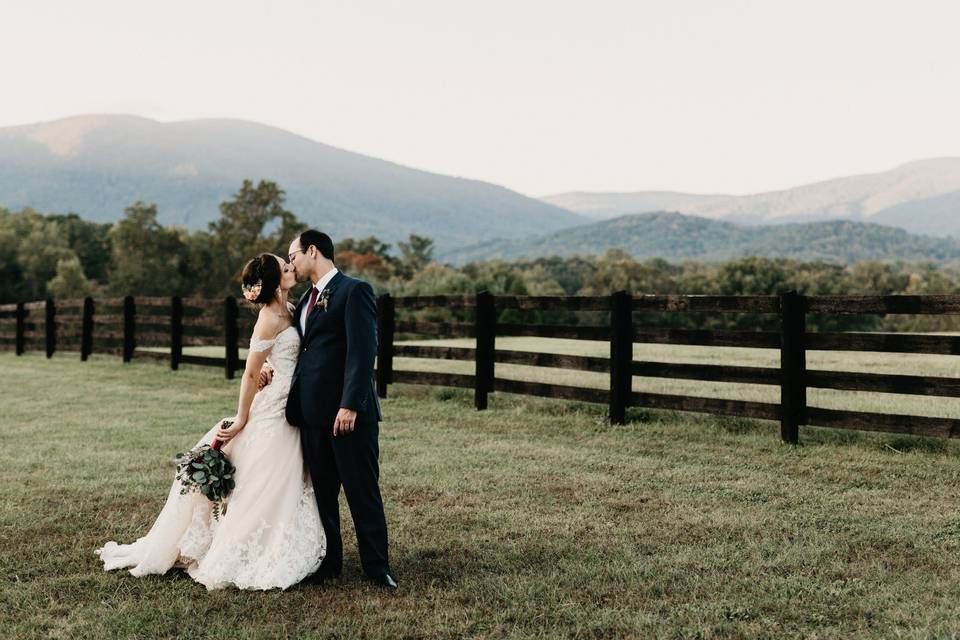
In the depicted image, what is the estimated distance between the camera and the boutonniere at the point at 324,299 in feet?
15.8

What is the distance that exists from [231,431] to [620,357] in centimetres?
606

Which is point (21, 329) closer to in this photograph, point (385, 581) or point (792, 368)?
point (792, 368)

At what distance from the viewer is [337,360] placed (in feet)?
16.0

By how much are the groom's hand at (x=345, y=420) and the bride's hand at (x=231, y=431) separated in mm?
608

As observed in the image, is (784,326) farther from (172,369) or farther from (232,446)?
(172,369)

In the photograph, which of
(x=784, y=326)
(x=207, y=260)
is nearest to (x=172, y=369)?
(x=784, y=326)

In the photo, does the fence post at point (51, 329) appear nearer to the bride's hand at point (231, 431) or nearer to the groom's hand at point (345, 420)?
the bride's hand at point (231, 431)

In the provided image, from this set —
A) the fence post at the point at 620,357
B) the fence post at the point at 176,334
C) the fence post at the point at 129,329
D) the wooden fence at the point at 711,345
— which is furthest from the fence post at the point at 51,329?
the fence post at the point at 620,357

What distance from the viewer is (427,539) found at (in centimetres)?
565

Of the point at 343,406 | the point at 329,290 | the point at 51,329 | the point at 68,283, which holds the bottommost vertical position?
the point at 343,406

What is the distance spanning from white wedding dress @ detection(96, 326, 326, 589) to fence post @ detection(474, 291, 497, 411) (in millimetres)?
6588

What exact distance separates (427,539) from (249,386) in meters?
1.60

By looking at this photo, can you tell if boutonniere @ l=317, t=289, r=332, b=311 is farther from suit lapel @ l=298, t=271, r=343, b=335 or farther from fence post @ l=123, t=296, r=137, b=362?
fence post @ l=123, t=296, r=137, b=362

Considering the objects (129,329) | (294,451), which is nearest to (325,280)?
(294,451)
